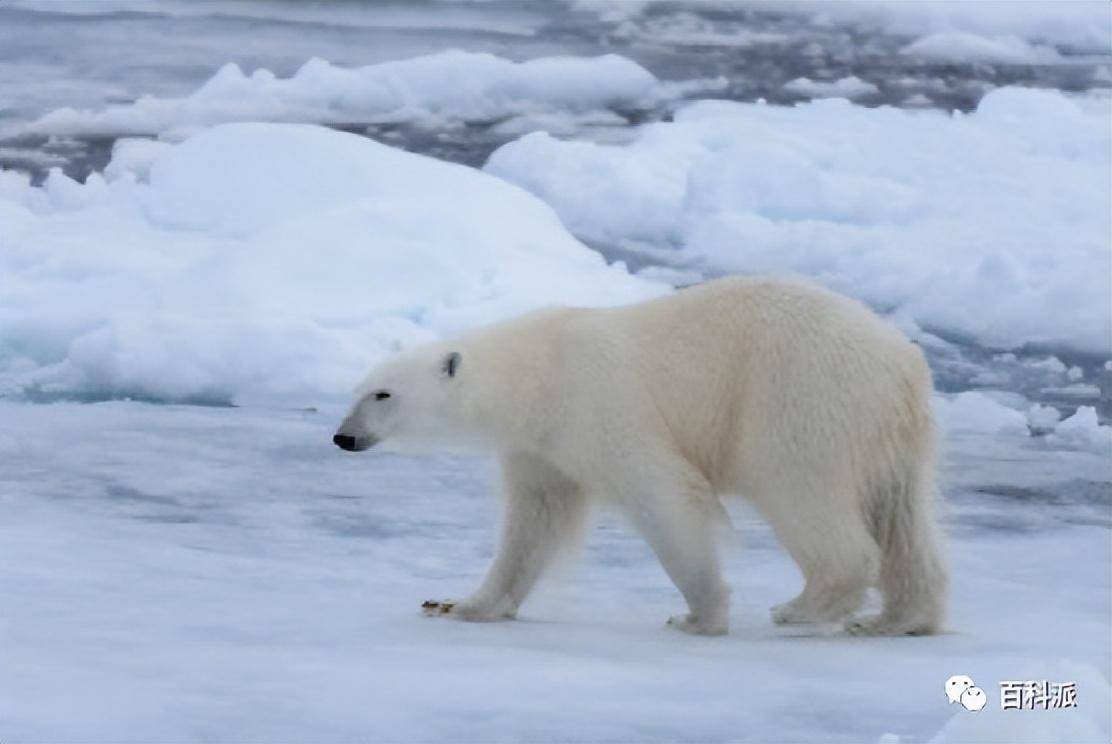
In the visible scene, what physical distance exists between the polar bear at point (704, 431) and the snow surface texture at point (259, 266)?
2321 mm

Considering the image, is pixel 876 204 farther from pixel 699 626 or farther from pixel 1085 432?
pixel 699 626

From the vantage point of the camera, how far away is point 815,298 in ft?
14.3

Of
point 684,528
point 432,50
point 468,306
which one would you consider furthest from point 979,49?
point 684,528

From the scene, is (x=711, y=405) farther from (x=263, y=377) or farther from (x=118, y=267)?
(x=118, y=267)

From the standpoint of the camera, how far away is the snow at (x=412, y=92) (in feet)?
27.8

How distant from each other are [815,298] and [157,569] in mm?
1859

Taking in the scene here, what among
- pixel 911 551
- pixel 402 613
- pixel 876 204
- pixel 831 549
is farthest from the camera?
pixel 876 204

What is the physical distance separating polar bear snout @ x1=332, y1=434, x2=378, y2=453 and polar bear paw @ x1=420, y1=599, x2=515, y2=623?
1.30 feet

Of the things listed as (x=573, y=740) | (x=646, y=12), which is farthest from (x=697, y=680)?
(x=646, y=12)

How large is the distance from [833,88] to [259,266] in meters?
3.24

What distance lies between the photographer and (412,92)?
28.7ft

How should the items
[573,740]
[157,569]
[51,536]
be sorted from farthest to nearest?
[51,536], [157,569], [573,740]

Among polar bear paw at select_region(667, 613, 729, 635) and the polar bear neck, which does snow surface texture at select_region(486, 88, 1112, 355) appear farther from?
polar bear paw at select_region(667, 613, 729, 635)

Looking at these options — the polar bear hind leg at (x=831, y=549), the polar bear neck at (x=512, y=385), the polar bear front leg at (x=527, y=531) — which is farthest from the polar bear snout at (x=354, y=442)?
the polar bear hind leg at (x=831, y=549)
